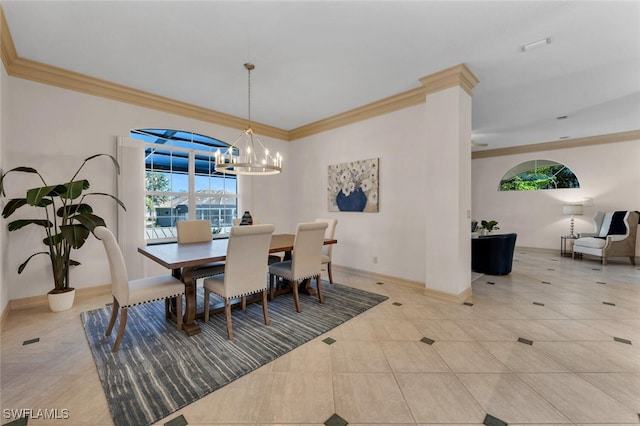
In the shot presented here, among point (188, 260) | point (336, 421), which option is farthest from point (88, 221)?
point (336, 421)

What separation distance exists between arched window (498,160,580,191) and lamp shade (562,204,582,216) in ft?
2.33

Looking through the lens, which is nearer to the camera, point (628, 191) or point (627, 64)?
point (627, 64)

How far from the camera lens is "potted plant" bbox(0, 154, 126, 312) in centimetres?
267

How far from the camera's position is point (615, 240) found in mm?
5289

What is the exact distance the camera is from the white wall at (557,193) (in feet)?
19.0

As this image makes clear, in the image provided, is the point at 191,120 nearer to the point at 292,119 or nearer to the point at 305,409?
the point at 292,119

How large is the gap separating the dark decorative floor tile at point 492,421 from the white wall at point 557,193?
23.3 feet

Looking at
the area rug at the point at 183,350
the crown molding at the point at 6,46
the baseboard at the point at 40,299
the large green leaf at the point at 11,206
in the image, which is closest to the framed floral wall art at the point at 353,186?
the area rug at the point at 183,350

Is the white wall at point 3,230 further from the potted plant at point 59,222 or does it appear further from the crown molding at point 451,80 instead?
the crown molding at point 451,80

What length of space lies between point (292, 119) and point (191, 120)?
1707 mm

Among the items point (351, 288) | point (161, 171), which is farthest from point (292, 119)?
point (351, 288)

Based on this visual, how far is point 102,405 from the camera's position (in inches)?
62.5

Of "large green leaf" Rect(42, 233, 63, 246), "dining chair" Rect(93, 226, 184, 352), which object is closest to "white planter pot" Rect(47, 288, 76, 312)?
"large green leaf" Rect(42, 233, 63, 246)

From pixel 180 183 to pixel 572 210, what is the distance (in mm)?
8252
